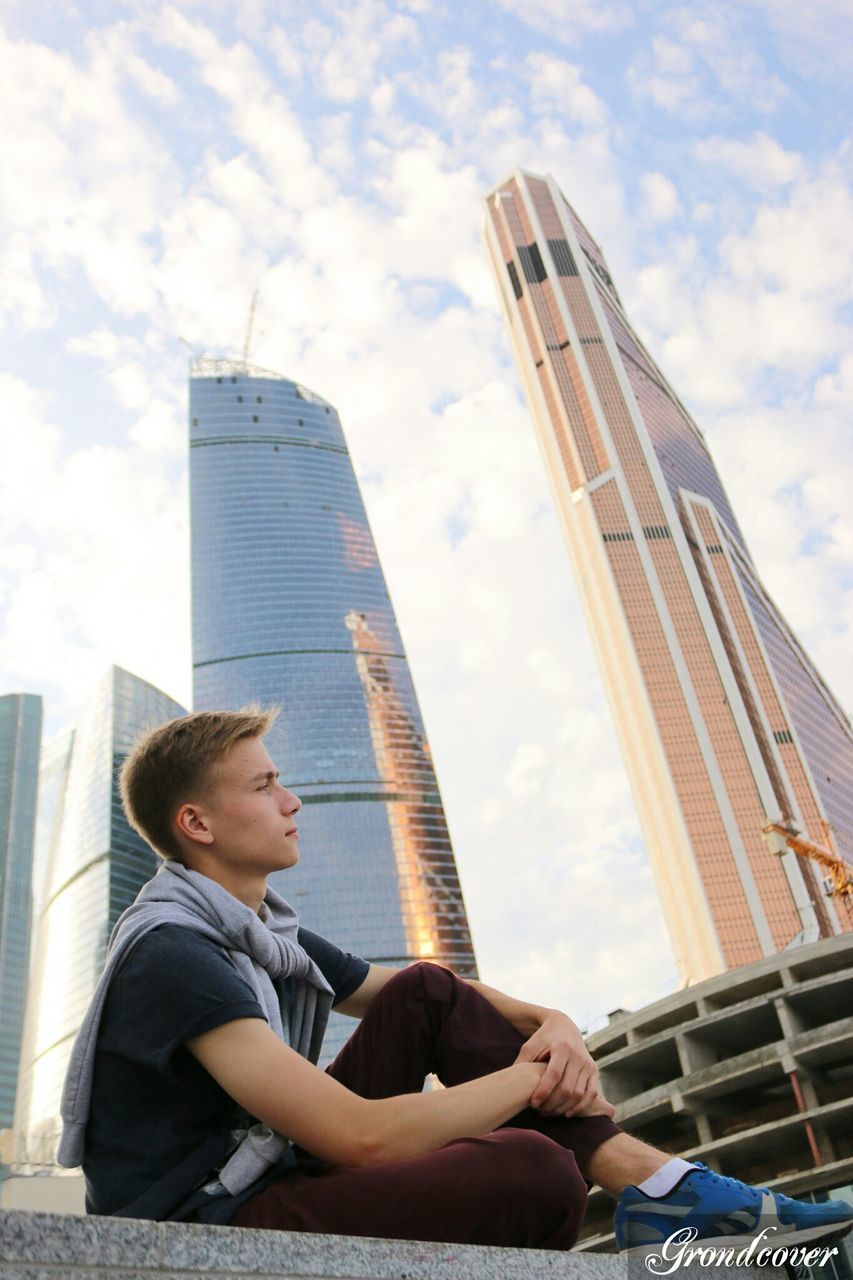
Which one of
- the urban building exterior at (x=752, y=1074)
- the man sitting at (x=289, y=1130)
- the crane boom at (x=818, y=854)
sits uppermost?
the crane boom at (x=818, y=854)

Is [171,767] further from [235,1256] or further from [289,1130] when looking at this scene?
[235,1256]

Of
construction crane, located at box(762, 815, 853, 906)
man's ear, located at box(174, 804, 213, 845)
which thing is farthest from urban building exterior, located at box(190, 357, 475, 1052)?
man's ear, located at box(174, 804, 213, 845)

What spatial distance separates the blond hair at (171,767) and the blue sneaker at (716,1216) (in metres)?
1.34

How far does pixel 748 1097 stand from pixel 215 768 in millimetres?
38952

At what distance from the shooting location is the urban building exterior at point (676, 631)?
95812 mm

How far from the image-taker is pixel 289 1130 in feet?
6.57

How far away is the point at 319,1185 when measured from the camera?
2.01 m

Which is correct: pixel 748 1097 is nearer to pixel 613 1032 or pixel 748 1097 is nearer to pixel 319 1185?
pixel 613 1032

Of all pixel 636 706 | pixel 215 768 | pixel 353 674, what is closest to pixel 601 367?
pixel 636 706

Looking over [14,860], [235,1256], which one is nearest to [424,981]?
[235,1256]

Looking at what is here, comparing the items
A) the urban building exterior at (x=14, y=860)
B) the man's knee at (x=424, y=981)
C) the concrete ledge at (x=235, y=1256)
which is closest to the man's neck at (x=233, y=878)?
the man's knee at (x=424, y=981)

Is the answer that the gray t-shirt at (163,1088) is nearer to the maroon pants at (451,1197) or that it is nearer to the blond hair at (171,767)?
the maroon pants at (451,1197)

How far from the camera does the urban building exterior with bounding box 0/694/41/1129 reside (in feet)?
357

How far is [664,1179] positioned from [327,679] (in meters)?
95.0
